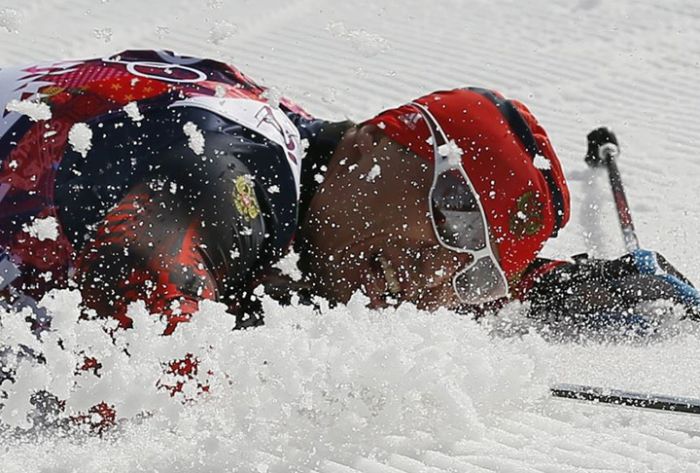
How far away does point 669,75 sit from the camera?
5.36 metres

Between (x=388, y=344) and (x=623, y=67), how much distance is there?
372 cm

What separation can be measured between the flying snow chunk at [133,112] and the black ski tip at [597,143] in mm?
2692

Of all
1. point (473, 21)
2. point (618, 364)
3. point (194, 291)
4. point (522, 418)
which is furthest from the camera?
point (473, 21)

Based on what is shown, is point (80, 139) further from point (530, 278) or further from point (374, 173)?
point (530, 278)

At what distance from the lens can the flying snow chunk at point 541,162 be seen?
2.62 meters

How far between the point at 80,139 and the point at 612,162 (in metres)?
2.73

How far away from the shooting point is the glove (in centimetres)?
331

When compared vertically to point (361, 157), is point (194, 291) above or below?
A: below

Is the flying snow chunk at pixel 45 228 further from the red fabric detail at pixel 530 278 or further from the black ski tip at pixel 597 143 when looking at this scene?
the black ski tip at pixel 597 143

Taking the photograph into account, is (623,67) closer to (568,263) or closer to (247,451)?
(568,263)

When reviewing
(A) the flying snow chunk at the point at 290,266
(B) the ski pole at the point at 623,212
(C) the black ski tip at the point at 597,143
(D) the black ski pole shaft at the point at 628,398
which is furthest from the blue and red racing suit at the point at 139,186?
(C) the black ski tip at the point at 597,143

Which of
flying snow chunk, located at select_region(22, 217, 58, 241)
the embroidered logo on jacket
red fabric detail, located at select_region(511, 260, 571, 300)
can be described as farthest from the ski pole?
flying snow chunk, located at select_region(22, 217, 58, 241)

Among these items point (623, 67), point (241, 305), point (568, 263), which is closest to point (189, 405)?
point (241, 305)

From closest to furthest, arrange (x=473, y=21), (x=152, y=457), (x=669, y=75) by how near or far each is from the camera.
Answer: (x=152, y=457) < (x=669, y=75) < (x=473, y=21)
